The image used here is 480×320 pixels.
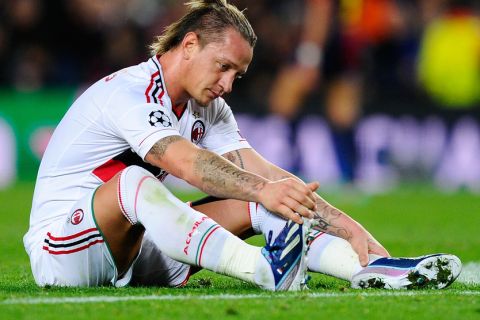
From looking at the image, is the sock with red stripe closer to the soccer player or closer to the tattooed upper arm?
the soccer player

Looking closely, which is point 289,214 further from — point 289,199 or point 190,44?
point 190,44

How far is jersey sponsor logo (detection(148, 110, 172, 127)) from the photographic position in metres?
4.95

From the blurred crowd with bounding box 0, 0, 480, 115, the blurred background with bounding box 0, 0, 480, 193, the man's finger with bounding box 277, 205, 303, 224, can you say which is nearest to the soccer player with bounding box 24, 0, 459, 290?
the man's finger with bounding box 277, 205, 303, 224

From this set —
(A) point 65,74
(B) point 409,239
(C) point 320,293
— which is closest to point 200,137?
(C) point 320,293

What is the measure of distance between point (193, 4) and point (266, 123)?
8724mm

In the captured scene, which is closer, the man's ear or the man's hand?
the man's hand

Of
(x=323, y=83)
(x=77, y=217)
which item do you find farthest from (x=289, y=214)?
(x=323, y=83)

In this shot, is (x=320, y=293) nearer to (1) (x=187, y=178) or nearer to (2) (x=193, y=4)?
(1) (x=187, y=178)

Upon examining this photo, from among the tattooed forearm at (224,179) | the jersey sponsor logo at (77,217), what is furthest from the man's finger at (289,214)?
the jersey sponsor logo at (77,217)

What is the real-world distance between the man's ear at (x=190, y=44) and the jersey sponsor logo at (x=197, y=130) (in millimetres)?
398

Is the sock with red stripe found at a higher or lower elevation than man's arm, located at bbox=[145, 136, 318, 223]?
lower

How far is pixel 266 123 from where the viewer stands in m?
14.3

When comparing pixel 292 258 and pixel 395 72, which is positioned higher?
pixel 395 72

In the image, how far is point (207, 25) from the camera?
536 centimetres
